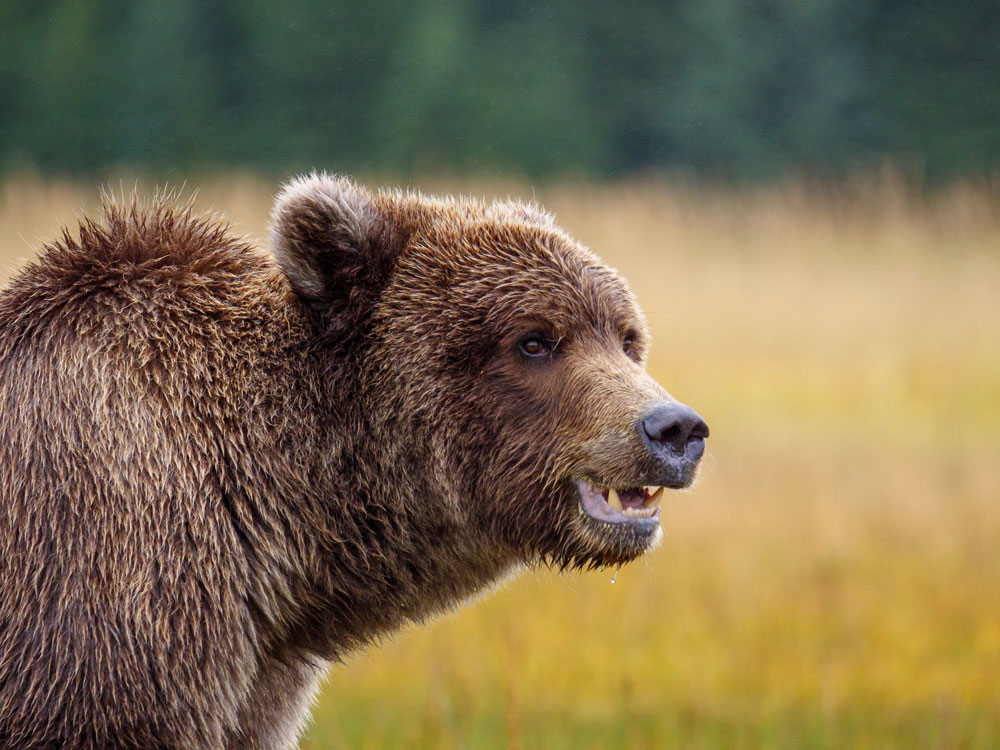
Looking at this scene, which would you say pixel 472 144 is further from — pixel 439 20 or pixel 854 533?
pixel 854 533

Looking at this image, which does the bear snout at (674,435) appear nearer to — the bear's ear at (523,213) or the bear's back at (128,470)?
the bear's ear at (523,213)

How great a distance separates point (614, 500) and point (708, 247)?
43.6 ft

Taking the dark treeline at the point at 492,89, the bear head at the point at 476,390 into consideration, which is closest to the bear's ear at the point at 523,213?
the bear head at the point at 476,390

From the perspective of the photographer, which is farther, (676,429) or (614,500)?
(614,500)

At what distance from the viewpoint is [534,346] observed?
12.4 feet

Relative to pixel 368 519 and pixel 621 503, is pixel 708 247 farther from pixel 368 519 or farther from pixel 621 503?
pixel 368 519

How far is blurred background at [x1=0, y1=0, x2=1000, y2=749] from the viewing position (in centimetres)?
677

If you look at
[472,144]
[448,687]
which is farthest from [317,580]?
[472,144]

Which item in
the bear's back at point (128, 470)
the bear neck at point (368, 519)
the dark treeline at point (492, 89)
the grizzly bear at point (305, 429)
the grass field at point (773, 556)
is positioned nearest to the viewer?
→ the bear's back at point (128, 470)

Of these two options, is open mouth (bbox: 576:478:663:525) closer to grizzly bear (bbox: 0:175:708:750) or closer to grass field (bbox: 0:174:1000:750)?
grizzly bear (bbox: 0:175:708:750)

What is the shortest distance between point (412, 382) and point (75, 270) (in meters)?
1.05

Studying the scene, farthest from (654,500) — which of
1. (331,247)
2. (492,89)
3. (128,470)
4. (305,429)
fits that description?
(492,89)

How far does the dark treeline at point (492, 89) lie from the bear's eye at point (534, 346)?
23756 millimetres

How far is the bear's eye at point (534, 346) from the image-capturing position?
3.77 meters
